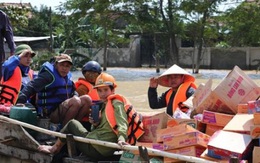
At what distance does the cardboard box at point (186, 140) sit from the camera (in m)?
3.88

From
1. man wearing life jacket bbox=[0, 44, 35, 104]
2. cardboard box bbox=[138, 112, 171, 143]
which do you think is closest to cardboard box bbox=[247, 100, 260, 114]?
cardboard box bbox=[138, 112, 171, 143]

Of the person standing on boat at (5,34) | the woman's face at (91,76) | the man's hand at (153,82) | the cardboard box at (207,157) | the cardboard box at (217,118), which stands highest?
the person standing on boat at (5,34)

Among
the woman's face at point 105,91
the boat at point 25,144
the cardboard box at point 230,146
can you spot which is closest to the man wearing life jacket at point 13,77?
the boat at point 25,144

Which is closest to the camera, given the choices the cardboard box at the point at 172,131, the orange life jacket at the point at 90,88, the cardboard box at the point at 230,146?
the cardboard box at the point at 230,146

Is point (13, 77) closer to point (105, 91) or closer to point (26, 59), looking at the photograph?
point (26, 59)

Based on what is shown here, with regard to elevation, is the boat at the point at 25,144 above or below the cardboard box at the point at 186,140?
below

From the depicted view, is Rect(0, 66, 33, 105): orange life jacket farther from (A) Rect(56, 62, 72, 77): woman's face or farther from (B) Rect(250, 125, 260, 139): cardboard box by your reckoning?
(B) Rect(250, 125, 260, 139): cardboard box

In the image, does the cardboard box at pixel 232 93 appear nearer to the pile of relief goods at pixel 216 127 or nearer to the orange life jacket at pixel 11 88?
the pile of relief goods at pixel 216 127

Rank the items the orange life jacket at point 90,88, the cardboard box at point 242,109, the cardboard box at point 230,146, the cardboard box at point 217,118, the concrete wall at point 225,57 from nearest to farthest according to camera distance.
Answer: the cardboard box at point 230,146
the cardboard box at point 242,109
the cardboard box at point 217,118
the orange life jacket at point 90,88
the concrete wall at point 225,57

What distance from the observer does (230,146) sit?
11.9 feet

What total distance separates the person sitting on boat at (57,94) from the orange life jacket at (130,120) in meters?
1.04

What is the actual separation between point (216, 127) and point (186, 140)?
0.45 metres

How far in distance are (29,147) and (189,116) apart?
4.73ft

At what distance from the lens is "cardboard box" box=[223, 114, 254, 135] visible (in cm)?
385
